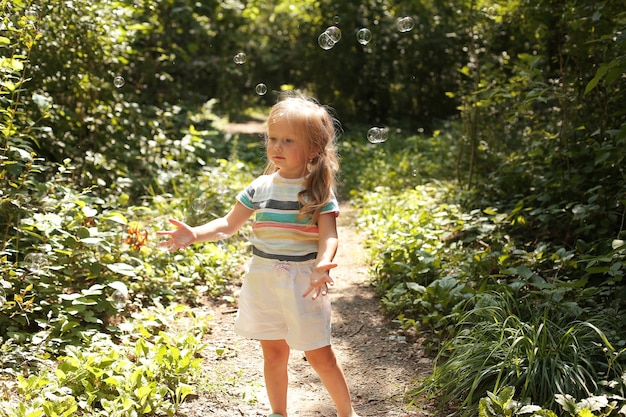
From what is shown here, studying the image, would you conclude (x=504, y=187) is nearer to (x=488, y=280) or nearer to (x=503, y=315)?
(x=488, y=280)

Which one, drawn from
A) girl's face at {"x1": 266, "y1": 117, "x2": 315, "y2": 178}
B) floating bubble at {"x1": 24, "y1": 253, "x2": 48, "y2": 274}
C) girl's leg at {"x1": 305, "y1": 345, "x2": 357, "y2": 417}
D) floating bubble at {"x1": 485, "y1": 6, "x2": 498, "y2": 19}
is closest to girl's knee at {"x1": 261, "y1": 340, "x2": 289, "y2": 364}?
girl's leg at {"x1": 305, "y1": 345, "x2": 357, "y2": 417}

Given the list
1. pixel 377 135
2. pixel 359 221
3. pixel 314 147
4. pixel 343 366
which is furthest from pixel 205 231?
pixel 359 221

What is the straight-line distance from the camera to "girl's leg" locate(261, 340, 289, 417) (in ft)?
9.45

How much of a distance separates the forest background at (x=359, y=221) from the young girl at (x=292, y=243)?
62cm

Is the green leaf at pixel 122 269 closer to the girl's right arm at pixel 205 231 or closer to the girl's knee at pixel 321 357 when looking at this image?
the girl's right arm at pixel 205 231

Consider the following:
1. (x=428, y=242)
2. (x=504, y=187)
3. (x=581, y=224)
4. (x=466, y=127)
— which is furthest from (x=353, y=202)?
(x=581, y=224)

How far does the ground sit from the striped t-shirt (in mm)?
906

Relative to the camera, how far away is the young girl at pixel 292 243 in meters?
2.74

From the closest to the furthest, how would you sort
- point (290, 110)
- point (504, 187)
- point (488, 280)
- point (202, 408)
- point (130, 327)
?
point (290, 110) → point (202, 408) → point (130, 327) → point (488, 280) → point (504, 187)

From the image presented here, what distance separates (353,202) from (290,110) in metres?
5.08

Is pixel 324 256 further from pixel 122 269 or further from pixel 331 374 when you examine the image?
pixel 122 269

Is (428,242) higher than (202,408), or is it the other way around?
(428,242)

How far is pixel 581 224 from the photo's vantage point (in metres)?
4.50

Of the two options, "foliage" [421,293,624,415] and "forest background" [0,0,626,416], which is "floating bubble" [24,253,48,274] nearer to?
"forest background" [0,0,626,416]
